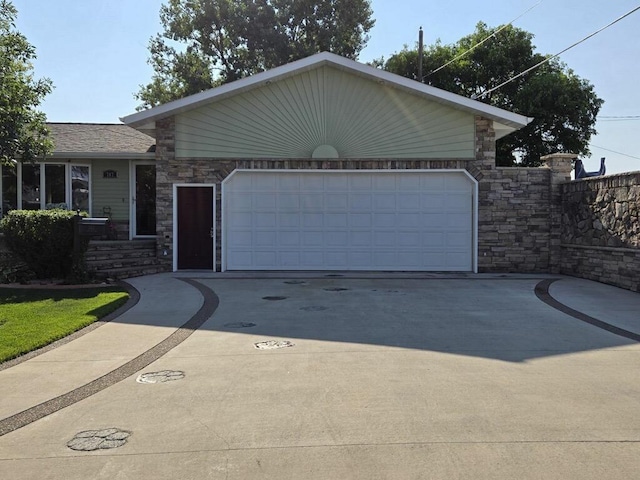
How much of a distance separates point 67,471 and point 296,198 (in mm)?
11358

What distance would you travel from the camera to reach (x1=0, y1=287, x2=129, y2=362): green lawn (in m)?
7.08

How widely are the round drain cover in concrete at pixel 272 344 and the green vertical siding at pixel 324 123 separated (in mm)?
8140

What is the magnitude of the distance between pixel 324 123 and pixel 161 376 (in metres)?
9.89

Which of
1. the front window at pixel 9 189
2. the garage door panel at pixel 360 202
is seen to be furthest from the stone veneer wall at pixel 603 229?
the front window at pixel 9 189

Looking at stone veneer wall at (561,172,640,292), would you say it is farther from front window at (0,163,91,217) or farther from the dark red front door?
front window at (0,163,91,217)

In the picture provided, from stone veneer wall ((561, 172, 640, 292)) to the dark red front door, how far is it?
30.9 ft

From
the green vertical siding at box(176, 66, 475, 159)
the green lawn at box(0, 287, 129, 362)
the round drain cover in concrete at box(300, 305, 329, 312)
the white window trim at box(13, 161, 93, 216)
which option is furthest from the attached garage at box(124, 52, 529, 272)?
the round drain cover in concrete at box(300, 305, 329, 312)

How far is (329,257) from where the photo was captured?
1459 centimetres

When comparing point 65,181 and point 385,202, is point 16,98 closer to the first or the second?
point 65,181

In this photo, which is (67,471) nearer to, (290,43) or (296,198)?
(296,198)

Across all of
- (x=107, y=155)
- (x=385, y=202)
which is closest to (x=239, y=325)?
(x=385, y=202)

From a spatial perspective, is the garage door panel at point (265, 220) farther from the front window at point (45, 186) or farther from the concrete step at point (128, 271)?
the front window at point (45, 186)

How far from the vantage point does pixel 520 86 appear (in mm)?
27703

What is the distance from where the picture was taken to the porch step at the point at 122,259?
13055 millimetres
